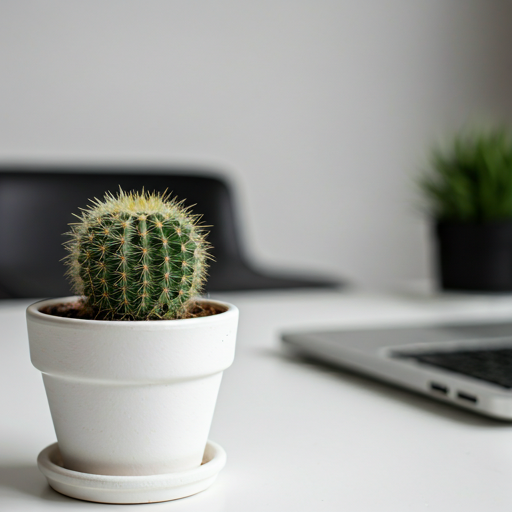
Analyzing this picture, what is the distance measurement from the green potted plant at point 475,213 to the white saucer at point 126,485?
1.16 m

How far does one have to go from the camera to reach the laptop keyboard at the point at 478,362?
558mm

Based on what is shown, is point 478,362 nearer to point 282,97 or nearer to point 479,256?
point 479,256

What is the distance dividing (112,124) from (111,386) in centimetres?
258

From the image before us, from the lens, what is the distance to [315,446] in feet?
1.53

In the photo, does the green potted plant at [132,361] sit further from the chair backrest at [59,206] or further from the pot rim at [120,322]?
the chair backrest at [59,206]

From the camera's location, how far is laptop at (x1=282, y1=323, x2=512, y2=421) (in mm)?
528

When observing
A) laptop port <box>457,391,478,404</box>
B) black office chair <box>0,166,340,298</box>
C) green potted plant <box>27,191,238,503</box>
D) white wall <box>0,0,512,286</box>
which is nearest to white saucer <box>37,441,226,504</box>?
green potted plant <box>27,191,238,503</box>

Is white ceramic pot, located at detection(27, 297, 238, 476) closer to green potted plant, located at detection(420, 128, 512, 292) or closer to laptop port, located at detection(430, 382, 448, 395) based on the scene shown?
laptop port, located at detection(430, 382, 448, 395)

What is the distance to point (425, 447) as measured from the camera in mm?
466

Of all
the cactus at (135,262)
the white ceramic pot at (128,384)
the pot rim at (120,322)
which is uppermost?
the cactus at (135,262)

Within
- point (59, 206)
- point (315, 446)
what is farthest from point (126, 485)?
point (59, 206)

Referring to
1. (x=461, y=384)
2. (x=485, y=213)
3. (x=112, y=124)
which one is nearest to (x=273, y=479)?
(x=461, y=384)

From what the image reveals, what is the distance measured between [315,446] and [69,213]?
66.7 inches

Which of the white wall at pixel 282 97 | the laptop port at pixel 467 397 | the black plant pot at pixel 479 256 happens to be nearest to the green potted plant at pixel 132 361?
the laptop port at pixel 467 397
